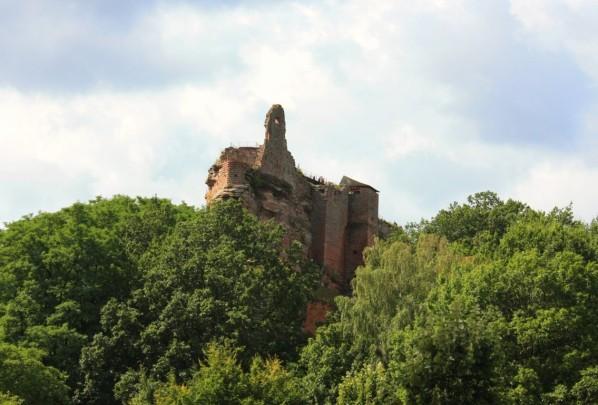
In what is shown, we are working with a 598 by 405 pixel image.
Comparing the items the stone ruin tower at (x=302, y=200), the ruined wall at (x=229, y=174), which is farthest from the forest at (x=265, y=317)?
the stone ruin tower at (x=302, y=200)

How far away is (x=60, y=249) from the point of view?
168 ft

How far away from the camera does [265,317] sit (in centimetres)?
4894

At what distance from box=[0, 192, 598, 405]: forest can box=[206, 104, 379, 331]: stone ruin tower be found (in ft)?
13.9

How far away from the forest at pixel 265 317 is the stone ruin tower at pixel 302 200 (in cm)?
425

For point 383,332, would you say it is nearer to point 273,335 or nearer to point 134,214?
point 273,335

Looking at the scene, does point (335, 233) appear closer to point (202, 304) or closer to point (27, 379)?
point (202, 304)

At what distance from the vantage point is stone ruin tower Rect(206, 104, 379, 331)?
61719mm

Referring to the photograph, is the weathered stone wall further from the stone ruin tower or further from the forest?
the forest

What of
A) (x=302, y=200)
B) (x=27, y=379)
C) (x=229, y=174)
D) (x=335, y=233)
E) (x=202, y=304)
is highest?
(x=302, y=200)

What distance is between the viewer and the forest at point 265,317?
3931 centimetres

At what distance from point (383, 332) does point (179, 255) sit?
357 inches

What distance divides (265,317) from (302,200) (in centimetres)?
1912

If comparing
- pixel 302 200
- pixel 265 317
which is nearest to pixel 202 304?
pixel 265 317

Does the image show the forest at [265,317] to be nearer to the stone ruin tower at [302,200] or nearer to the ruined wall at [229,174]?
the ruined wall at [229,174]
